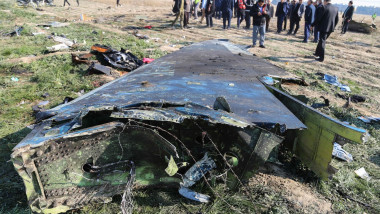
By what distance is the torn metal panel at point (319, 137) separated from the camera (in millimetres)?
2203

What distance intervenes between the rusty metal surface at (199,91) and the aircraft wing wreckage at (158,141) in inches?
0.8

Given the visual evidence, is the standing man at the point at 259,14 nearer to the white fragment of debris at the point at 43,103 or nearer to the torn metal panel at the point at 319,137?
the torn metal panel at the point at 319,137

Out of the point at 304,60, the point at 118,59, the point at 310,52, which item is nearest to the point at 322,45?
the point at 304,60

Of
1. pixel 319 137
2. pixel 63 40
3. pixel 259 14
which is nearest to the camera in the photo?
pixel 319 137

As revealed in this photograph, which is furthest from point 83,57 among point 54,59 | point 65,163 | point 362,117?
point 362,117

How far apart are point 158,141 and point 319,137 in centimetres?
169

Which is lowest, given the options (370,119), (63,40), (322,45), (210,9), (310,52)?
(370,119)

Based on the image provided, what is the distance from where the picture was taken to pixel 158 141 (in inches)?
85.0

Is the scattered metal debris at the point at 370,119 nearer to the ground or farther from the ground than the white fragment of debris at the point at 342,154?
farther from the ground

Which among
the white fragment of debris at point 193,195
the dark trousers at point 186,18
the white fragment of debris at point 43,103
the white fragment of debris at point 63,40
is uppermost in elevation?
the dark trousers at point 186,18

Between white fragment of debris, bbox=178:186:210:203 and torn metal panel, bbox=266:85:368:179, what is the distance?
1238mm

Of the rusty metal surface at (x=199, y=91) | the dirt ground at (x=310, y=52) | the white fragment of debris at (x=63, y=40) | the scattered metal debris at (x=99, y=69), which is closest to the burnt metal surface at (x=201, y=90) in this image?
the rusty metal surface at (x=199, y=91)

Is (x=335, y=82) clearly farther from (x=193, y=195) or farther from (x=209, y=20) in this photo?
(x=209, y=20)

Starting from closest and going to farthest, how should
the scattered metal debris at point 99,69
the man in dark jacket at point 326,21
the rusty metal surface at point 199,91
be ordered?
the rusty metal surface at point 199,91, the scattered metal debris at point 99,69, the man in dark jacket at point 326,21
